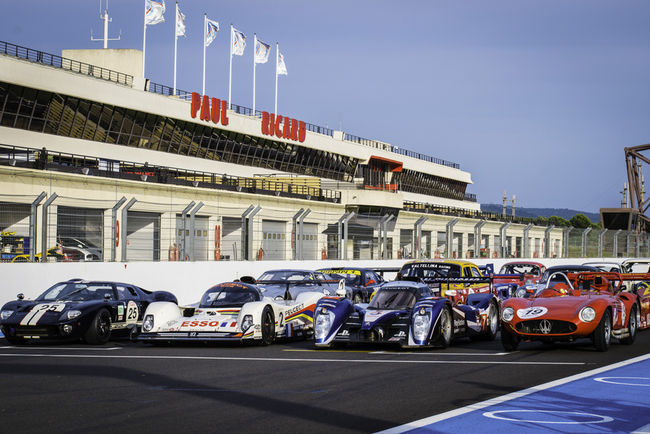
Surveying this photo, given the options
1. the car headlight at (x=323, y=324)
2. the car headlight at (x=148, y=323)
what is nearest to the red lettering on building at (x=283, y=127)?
the car headlight at (x=148, y=323)

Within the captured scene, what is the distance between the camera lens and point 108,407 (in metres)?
8.06

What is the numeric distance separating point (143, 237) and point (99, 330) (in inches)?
293

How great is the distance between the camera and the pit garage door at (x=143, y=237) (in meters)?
22.2

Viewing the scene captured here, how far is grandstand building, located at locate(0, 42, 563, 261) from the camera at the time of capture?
21312 millimetres

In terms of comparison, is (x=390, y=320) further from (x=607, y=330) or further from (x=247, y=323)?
(x=607, y=330)

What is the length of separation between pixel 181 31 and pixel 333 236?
2826 centimetres

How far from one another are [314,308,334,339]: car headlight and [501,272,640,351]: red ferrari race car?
2.83 m

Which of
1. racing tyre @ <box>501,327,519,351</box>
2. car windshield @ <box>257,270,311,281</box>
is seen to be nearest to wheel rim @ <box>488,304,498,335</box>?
racing tyre @ <box>501,327,519,351</box>

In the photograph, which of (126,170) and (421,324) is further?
(126,170)

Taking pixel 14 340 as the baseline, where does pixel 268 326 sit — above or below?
above

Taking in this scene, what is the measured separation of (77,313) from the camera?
14961mm

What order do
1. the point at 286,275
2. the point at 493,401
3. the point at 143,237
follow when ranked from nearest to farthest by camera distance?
the point at 493,401
the point at 286,275
the point at 143,237

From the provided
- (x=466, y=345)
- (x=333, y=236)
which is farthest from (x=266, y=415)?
(x=333, y=236)

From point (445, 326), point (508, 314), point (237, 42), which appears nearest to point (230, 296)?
point (445, 326)
